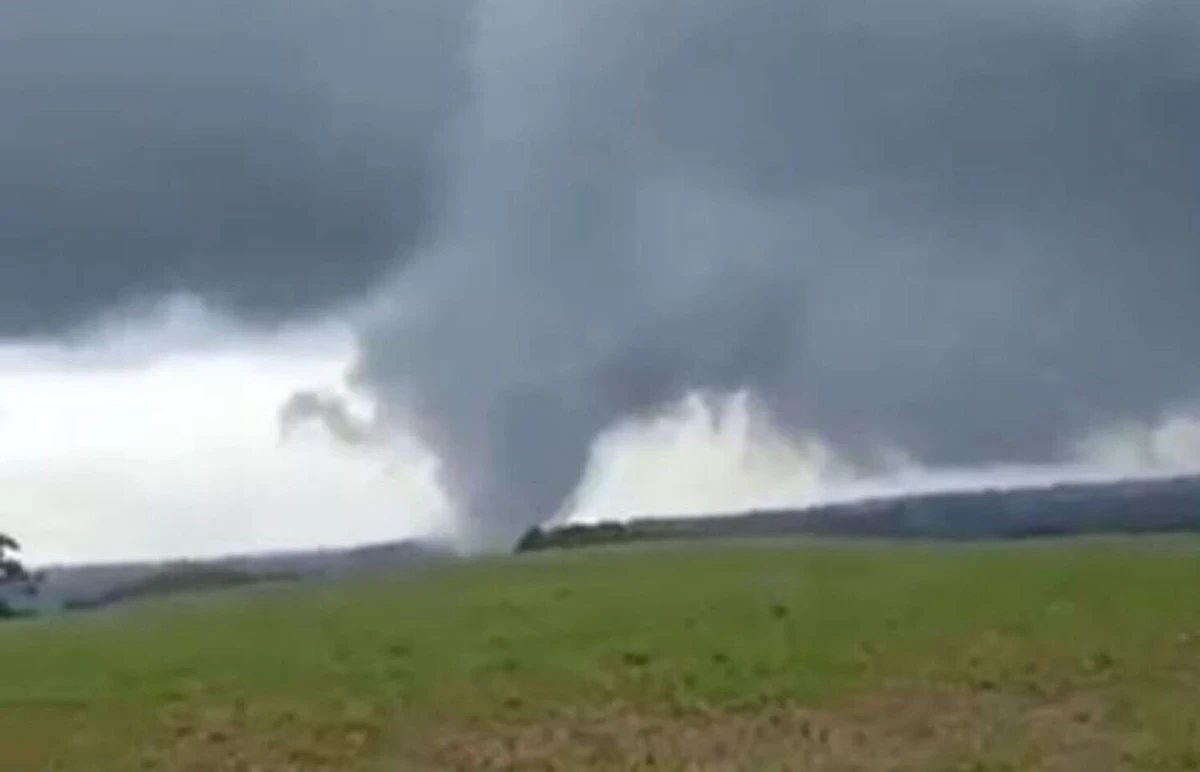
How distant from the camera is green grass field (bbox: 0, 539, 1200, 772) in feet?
99.6

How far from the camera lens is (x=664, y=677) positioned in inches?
1355

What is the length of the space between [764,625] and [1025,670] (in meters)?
5.76

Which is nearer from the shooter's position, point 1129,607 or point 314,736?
point 314,736

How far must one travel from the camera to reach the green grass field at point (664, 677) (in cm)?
3034

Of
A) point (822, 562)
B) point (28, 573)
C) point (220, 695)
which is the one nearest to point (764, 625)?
point (220, 695)

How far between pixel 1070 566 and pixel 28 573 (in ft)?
161

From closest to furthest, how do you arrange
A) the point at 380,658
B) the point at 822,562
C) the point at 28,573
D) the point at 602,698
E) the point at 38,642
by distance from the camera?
the point at 602,698, the point at 380,658, the point at 38,642, the point at 822,562, the point at 28,573

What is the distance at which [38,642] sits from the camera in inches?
1738

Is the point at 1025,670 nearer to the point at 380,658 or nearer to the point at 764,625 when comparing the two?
the point at 764,625

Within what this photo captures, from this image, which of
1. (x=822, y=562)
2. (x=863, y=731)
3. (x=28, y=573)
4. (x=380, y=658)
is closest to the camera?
(x=863, y=731)

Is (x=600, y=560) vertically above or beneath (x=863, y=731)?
above

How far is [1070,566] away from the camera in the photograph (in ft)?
148

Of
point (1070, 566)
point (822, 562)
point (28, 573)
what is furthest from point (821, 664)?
point (28, 573)

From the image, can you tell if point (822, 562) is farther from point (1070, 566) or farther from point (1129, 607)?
point (1129, 607)
